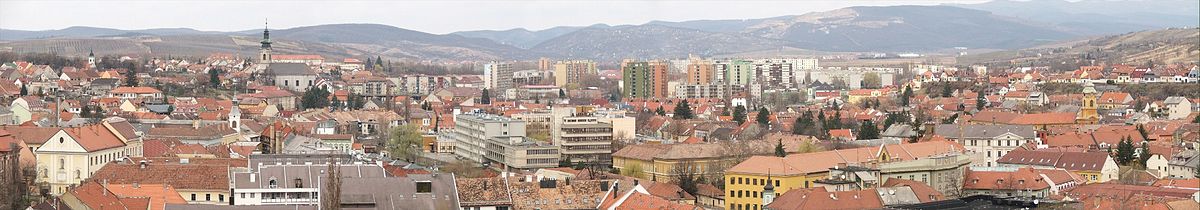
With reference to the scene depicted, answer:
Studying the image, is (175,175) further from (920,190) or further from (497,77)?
(497,77)

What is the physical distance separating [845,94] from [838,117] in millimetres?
40327

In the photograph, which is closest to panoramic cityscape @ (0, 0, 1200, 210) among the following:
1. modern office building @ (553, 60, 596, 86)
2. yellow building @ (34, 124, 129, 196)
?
yellow building @ (34, 124, 129, 196)

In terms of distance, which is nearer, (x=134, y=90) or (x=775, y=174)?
(x=775, y=174)

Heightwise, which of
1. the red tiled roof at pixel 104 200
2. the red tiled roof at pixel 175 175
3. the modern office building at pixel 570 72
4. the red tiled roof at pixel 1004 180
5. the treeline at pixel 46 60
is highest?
the treeline at pixel 46 60

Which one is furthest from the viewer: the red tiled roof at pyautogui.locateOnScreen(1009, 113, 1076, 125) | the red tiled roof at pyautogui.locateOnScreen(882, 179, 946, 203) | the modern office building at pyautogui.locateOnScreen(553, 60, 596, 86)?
the modern office building at pyautogui.locateOnScreen(553, 60, 596, 86)

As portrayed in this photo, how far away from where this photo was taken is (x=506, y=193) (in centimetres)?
3816

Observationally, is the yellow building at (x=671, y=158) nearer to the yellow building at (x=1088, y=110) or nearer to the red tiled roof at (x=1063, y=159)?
the red tiled roof at (x=1063, y=159)

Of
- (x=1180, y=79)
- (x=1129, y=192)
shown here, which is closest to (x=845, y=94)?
(x=1180, y=79)

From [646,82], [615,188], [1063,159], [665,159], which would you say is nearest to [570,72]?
[646,82]

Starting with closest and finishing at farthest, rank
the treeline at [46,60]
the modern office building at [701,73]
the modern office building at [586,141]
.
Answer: the modern office building at [586,141], the treeline at [46,60], the modern office building at [701,73]

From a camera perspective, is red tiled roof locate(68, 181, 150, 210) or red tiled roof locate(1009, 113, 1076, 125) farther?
red tiled roof locate(1009, 113, 1076, 125)

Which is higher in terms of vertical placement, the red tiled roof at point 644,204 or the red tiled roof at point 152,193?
the red tiled roof at point 152,193

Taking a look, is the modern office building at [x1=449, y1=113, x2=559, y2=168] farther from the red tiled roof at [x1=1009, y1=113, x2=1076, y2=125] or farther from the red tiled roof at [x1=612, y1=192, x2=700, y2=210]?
the red tiled roof at [x1=612, y1=192, x2=700, y2=210]

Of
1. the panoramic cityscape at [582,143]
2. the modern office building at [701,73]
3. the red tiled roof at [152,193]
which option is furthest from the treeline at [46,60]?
the red tiled roof at [152,193]
